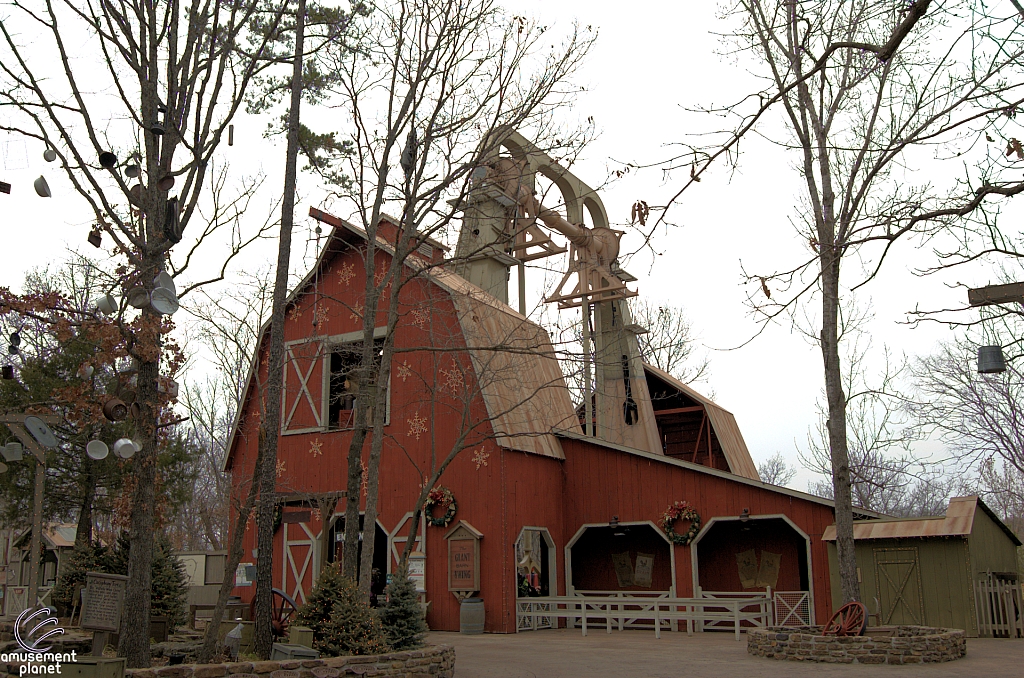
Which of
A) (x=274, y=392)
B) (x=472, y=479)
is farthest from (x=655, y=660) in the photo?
(x=274, y=392)

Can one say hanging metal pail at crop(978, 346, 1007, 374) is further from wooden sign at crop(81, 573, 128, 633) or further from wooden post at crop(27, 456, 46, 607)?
wooden post at crop(27, 456, 46, 607)

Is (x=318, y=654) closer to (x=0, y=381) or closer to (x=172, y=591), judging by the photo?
(x=172, y=591)

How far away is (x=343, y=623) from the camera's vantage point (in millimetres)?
9375

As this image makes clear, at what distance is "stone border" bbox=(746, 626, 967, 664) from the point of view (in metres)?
10.8

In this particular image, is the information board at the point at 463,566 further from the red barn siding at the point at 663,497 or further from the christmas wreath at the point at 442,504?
the red barn siding at the point at 663,497

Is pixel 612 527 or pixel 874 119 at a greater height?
pixel 874 119

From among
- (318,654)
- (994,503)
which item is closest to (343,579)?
(318,654)

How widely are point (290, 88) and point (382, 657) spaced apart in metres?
7.31

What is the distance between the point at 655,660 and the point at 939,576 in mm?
5363

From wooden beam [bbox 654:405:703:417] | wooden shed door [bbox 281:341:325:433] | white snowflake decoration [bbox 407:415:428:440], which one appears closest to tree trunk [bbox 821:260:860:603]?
white snowflake decoration [bbox 407:415:428:440]

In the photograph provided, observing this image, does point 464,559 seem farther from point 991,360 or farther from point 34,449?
point 991,360

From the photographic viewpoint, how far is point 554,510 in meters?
17.5

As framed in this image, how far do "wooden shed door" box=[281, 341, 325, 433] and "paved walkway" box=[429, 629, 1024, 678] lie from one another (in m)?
5.69

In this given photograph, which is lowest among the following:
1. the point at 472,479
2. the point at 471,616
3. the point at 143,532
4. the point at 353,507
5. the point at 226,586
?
the point at 471,616
